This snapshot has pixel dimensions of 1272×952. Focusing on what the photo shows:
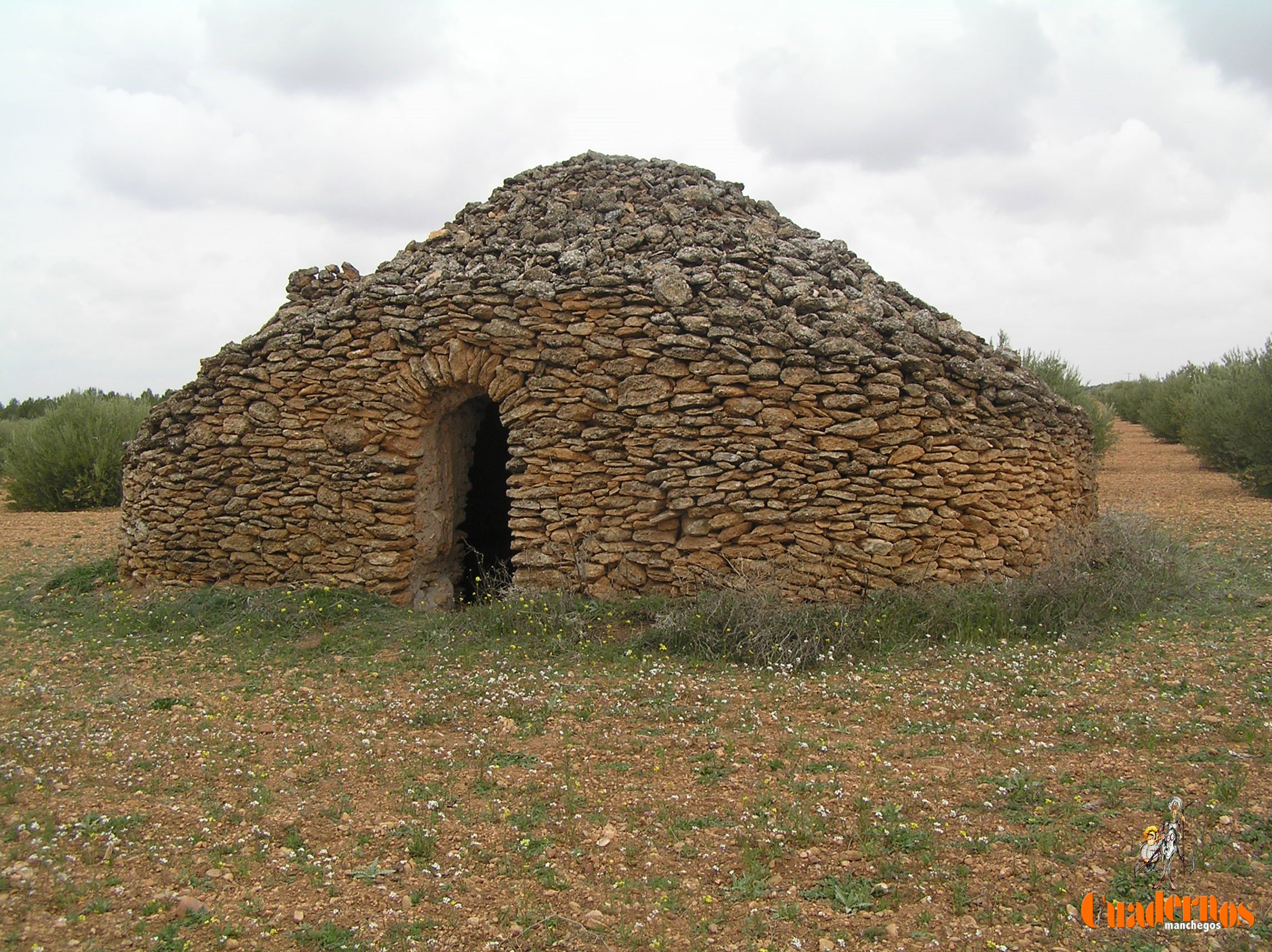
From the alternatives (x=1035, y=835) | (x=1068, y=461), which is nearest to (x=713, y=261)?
(x=1068, y=461)

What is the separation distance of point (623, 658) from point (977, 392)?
10.3ft

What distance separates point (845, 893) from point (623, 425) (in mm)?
3827

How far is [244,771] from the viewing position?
13.7ft

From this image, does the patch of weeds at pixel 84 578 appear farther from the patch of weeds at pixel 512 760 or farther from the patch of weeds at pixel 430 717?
the patch of weeds at pixel 512 760

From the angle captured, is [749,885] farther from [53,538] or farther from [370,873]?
[53,538]

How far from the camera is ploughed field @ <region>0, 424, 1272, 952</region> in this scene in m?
3.03

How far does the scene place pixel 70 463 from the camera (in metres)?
13.8

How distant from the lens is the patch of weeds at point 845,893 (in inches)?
122

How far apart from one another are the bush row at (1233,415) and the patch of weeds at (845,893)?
39.0 ft

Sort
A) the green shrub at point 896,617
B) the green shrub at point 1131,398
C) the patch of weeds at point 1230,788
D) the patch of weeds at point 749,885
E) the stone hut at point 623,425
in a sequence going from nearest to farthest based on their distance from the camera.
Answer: the patch of weeds at point 749,885
the patch of weeds at point 1230,788
the green shrub at point 896,617
the stone hut at point 623,425
the green shrub at point 1131,398

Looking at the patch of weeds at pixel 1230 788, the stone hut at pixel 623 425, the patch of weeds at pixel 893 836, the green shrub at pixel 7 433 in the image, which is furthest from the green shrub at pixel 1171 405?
the green shrub at pixel 7 433

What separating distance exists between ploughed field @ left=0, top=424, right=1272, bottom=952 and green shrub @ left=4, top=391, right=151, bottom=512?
27.6 ft

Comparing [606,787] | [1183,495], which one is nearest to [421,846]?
[606,787]

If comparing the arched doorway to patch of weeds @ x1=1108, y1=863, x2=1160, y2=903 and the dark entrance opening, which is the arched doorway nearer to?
the dark entrance opening
